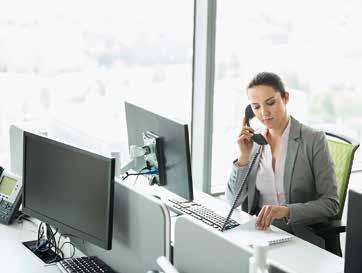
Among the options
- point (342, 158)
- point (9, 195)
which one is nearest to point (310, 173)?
point (342, 158)

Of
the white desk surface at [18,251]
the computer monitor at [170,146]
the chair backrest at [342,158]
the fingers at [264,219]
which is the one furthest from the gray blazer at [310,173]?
the white desk surface at [18,251]

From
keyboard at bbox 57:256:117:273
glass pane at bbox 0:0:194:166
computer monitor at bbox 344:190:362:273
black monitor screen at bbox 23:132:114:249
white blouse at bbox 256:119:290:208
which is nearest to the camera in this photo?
computer monitor at bbox 344:190:362:273

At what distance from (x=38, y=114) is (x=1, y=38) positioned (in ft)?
1.54

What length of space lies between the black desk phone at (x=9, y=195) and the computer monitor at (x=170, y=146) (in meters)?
0.61

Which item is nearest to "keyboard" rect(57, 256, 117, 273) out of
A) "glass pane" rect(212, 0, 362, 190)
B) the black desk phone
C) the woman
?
the black desk phone

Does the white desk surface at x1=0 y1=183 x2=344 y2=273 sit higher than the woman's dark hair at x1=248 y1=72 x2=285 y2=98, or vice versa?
the woman's dark hair at x1=248 y1=72 x2=285 y2=98

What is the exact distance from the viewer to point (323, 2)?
13.7 ft

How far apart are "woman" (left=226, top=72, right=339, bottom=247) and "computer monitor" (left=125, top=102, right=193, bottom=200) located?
426mm

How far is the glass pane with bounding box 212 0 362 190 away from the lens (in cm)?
397

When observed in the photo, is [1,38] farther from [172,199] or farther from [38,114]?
[172,199]

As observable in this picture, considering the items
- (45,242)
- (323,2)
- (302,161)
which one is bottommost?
(45,242)

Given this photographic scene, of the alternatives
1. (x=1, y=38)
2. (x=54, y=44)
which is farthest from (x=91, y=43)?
(x=1, y=38)

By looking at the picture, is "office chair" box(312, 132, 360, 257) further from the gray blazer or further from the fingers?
the fingers

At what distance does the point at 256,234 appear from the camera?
2.57 m
